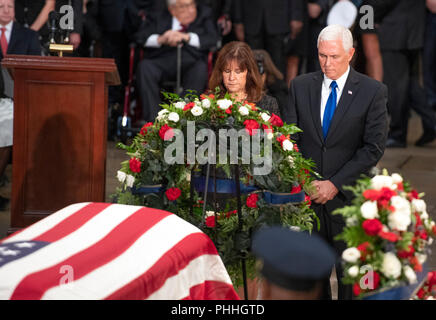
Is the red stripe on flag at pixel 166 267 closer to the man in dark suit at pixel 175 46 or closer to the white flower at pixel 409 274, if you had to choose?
the white flower at pixel 409 274

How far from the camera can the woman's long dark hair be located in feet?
14.3

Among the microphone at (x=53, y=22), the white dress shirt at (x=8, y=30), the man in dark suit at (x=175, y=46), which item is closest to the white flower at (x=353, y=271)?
the microphone at (x=53, y=22)

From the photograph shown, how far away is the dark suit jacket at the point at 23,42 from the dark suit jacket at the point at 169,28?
156cm

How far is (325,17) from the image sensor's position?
8117mm

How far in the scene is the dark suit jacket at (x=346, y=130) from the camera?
3635 mm

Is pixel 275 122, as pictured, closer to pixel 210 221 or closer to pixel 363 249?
pixel 210 221

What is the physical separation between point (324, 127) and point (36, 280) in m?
1.76

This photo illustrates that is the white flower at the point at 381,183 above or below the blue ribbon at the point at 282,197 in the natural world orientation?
above

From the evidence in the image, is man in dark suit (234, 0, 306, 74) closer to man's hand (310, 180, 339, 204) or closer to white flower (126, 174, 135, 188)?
man's hand (310, 180, 339, 204)

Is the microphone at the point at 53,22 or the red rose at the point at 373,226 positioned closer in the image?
the red rose at the point at 373,226

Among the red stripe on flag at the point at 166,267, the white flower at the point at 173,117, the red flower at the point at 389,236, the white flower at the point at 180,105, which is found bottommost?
the red stripe on flag at the point at 166,267

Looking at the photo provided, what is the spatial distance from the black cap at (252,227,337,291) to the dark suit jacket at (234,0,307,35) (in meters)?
6.63
